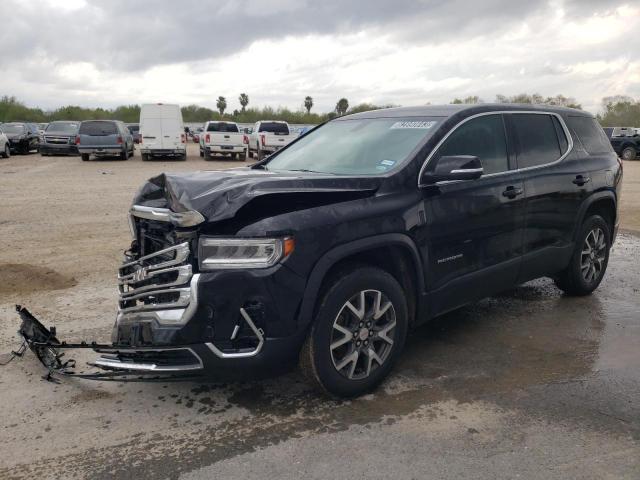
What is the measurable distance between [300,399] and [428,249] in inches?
51.0

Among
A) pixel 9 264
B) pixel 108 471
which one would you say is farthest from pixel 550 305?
pixel 9 264

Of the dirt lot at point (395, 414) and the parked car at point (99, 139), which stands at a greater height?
the parked car at point (99, 139)

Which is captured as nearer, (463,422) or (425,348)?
(463,422)

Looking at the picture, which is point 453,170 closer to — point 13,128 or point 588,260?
point 588,260

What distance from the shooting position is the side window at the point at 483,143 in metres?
4.29

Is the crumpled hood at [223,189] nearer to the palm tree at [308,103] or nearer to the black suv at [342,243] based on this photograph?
the black suv at [342,243]

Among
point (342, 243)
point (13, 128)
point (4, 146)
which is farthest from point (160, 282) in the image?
point (13, 128)

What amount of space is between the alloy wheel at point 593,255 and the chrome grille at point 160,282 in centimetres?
403

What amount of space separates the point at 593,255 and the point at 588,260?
9 cm

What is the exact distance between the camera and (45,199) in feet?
41.8

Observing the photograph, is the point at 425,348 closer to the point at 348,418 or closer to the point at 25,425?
the point at 348,418

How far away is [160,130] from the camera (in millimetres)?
25375

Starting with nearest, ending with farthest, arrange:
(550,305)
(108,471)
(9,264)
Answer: (108,471) → (550,305) → (9,264)

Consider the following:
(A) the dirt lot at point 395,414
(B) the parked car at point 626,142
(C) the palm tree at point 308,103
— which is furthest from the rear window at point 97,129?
(C) the palm tree at point 308,103
